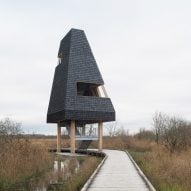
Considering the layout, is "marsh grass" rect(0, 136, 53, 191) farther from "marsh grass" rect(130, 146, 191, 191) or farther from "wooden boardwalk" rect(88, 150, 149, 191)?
"marsh grass" rect(130, 146, 191, 191)

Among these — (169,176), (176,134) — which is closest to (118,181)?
(169,176)

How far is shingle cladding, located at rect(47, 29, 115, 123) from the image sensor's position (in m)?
26.0

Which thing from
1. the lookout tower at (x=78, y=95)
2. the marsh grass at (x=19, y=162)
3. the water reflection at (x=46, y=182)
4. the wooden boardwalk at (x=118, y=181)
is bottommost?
the water reflection at (x=46, y=182)

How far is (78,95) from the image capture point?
27609 millimetres

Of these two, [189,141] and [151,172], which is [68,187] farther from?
[189,141]

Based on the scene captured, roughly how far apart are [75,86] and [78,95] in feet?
4.16

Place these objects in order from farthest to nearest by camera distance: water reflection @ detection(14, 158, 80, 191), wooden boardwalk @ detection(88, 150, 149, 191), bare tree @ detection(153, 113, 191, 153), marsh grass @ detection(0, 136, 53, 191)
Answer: bare tree @ detection(153, 113, 191, 153)
water reflection @ detection(14, 158, 80, 191)
marsh grass @ detection(0, 136, 53, 191)
wooden boardwalk @ detection(88, 150, 149, 191)

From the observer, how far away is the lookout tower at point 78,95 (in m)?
26.1

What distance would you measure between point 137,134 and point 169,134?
11.9 m

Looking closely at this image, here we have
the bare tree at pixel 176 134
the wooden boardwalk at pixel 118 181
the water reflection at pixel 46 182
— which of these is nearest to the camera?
the wooden boardwalk at pixel 118 181

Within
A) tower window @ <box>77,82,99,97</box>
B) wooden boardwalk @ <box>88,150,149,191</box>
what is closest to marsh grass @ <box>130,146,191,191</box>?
wooden boardwalk @ <box>88,150,149,191</box>

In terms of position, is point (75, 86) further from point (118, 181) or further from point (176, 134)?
point (118, 181)

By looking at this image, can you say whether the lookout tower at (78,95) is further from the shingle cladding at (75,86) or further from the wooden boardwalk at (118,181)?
the wooden boardwalk at (118,181)

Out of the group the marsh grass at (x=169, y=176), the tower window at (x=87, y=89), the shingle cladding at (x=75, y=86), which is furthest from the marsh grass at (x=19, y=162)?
the tower window at (x=87, y=89)
